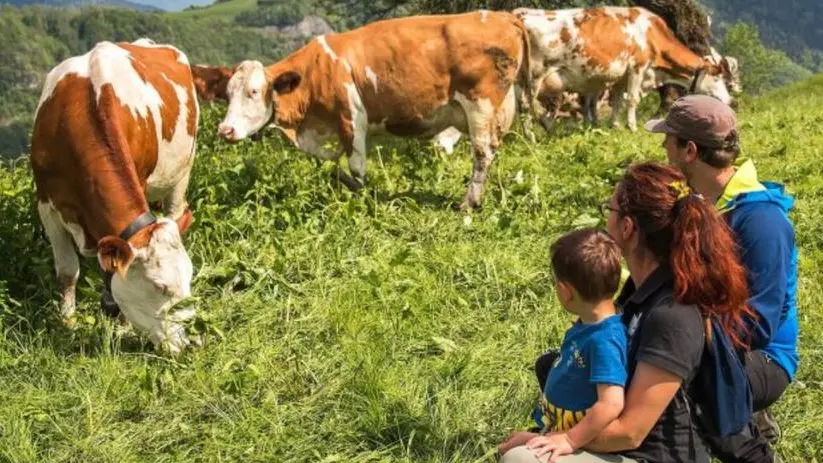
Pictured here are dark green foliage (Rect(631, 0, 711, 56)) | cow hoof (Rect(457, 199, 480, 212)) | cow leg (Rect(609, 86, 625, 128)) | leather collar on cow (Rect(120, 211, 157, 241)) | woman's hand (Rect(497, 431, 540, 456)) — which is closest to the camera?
woman's hand (Rect(497, 431, 540, 456))

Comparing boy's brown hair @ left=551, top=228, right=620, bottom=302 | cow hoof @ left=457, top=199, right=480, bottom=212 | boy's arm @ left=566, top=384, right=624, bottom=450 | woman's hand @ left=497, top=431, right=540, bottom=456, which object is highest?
boy's brown hair @ left=551, top=228, right=620, bottom=302

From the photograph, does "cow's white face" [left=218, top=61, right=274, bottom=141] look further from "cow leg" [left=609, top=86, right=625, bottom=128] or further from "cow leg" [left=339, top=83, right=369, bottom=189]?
"cow leg" [left=609, top=86, right=625, bottom=128]

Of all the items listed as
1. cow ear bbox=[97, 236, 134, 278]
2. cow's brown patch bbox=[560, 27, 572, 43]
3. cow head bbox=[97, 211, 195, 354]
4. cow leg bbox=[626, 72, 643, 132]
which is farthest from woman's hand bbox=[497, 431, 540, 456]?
cow leg bbox=[626, 72, 643, 132]

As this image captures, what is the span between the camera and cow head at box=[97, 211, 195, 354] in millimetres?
5105

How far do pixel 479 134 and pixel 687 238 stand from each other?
6.22 m

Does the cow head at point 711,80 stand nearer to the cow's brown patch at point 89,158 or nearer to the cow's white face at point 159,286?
the cow's brown patch at point 89,158

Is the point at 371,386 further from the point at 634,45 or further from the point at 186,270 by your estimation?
the point at 634,45

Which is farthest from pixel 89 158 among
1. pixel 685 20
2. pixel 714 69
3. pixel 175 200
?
pixel 685 20

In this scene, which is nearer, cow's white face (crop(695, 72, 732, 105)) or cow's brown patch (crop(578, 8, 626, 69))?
cow's brown patch (crop(578, 8, 626, 69))

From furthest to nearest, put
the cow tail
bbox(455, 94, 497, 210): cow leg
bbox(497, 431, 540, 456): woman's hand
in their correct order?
the cow tail
bbox(455, 94, 497, 210): cow leg
bbox(497, 431, 540, 456): woman's hand

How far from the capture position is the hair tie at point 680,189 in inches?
117

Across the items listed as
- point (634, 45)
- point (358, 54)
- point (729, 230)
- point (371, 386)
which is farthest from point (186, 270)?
point (634, 45)

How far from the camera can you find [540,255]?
6.91 m

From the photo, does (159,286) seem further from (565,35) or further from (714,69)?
(714,69)
